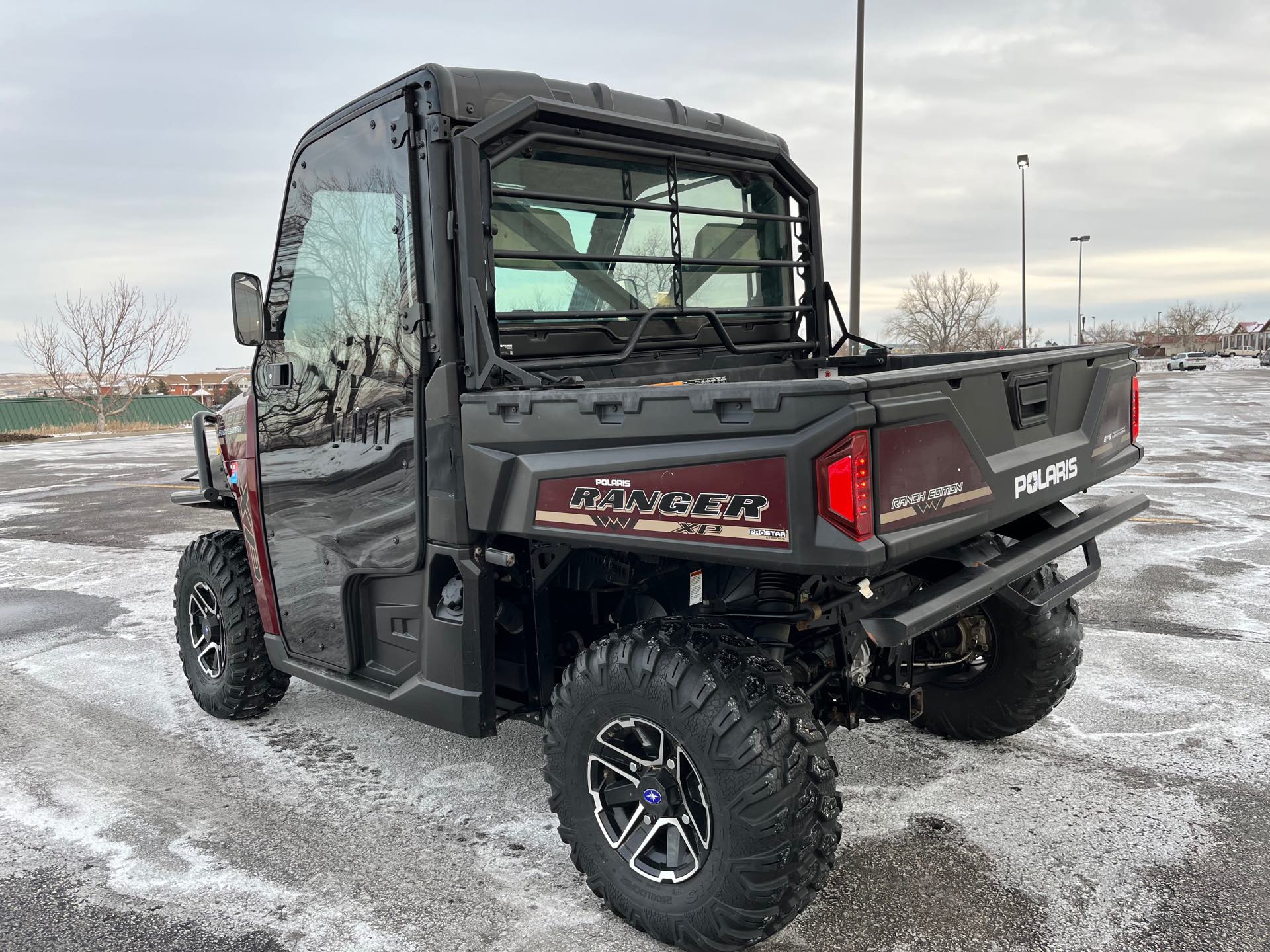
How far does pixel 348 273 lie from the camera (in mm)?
3592

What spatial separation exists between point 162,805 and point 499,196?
257 cm

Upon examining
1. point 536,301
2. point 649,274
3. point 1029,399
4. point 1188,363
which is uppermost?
point 649,274

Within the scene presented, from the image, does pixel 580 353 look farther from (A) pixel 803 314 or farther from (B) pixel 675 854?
(B) pixel 675 854

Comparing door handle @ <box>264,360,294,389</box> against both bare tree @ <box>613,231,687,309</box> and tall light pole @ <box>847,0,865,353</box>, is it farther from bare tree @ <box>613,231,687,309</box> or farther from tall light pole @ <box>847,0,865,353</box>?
tall light pole @ <box>847,0,865,353</box>

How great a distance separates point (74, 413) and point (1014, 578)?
43392 mm

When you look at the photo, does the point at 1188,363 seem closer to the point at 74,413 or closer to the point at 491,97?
the point at 74,413

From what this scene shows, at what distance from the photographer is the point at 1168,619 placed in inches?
227

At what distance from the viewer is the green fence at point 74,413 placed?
37938 mm

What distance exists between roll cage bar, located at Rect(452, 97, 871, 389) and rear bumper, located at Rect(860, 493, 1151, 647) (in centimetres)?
126

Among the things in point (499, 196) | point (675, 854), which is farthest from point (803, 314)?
point (675, 854)

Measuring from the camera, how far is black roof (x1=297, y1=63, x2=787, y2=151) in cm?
312

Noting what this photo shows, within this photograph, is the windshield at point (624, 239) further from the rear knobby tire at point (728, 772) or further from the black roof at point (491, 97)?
the rear knobby tire at point (728, 772)

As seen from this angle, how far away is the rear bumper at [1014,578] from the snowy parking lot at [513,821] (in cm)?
79

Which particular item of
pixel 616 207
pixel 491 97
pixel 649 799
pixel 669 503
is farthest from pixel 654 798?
pixel 491 97
